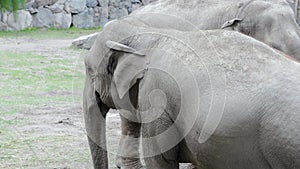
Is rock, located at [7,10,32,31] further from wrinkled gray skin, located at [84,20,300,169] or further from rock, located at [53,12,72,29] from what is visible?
wrinkled gray skin, located at [84,20,300,169]

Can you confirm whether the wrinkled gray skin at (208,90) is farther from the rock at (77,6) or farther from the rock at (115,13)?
the rock at (115,13)

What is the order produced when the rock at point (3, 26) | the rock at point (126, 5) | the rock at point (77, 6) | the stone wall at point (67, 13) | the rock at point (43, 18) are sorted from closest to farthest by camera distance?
the rock at point (3, 26)
the stone wall at point (67, 13)
the rock at point (43, 18)
the rock at point (77, 6)
the rock at point (126, 5)

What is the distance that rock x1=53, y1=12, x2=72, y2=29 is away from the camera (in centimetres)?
1836

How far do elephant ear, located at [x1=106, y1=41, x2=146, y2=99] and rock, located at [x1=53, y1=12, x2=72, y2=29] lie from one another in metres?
14.1

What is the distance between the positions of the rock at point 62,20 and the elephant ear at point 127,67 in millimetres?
14137

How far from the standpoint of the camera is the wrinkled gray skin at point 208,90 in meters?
3.59

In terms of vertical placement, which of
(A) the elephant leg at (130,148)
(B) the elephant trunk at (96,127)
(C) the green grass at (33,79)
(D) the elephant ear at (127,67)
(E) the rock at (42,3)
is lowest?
(E) the rock at (42,3)

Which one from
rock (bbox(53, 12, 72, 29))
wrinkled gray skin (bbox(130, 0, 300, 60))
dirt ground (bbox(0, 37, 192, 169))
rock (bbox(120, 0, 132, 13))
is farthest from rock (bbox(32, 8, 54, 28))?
wrinkled gray skin (bbox(130, 0, 300, 60))

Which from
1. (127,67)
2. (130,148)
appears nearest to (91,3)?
(130,148)

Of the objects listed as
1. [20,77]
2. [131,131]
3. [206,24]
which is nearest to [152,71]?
[131,131]

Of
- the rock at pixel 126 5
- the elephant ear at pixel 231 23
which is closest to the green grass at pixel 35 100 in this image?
the elephant ear at pixel 231 23

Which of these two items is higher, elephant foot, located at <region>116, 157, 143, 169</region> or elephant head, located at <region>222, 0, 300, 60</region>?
elephant head, located at <region>222, 0, 300, 60</region>

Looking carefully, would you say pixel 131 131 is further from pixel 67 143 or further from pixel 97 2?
pixel 97 2

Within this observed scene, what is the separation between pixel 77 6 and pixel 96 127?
1414 cm
